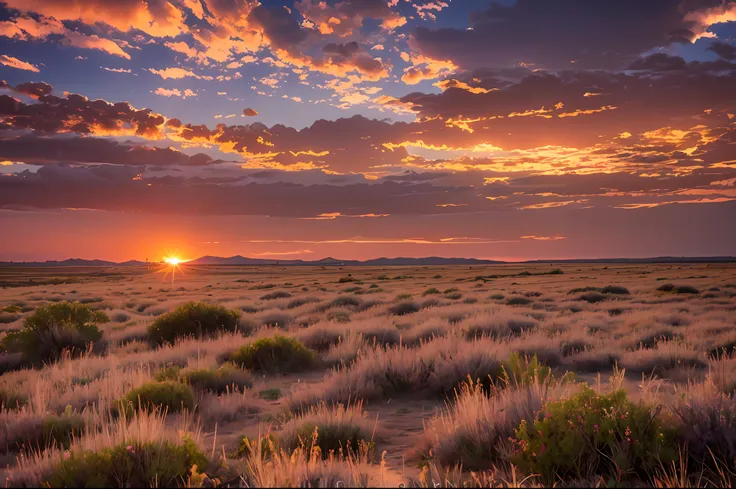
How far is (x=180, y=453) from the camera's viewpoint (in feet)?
15.6

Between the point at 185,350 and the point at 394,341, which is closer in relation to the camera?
the point at 185,350

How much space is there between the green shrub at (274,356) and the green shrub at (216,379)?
1.38 m

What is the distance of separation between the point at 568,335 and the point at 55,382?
1259 centimetres

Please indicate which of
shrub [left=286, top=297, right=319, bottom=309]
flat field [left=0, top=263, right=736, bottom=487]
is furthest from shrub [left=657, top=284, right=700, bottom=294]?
shrub [left=286, top=297, right=319, bottom=309]

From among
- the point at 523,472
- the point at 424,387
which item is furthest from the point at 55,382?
the point at 523,472

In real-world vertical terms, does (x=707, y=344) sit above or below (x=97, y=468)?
below

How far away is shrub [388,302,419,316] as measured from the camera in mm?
24844

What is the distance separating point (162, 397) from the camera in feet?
26.4

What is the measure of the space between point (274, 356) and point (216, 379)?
236 centimetres

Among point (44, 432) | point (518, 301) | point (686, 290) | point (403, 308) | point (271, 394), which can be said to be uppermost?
point (44, 432)

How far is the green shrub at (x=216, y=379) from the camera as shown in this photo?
31.5 ft

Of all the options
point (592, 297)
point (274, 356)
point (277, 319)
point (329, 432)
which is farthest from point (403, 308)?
point (329, 432)

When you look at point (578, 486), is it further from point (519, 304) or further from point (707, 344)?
point (519, 304)

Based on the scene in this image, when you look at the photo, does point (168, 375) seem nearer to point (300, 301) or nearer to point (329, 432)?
point (329, 432)
